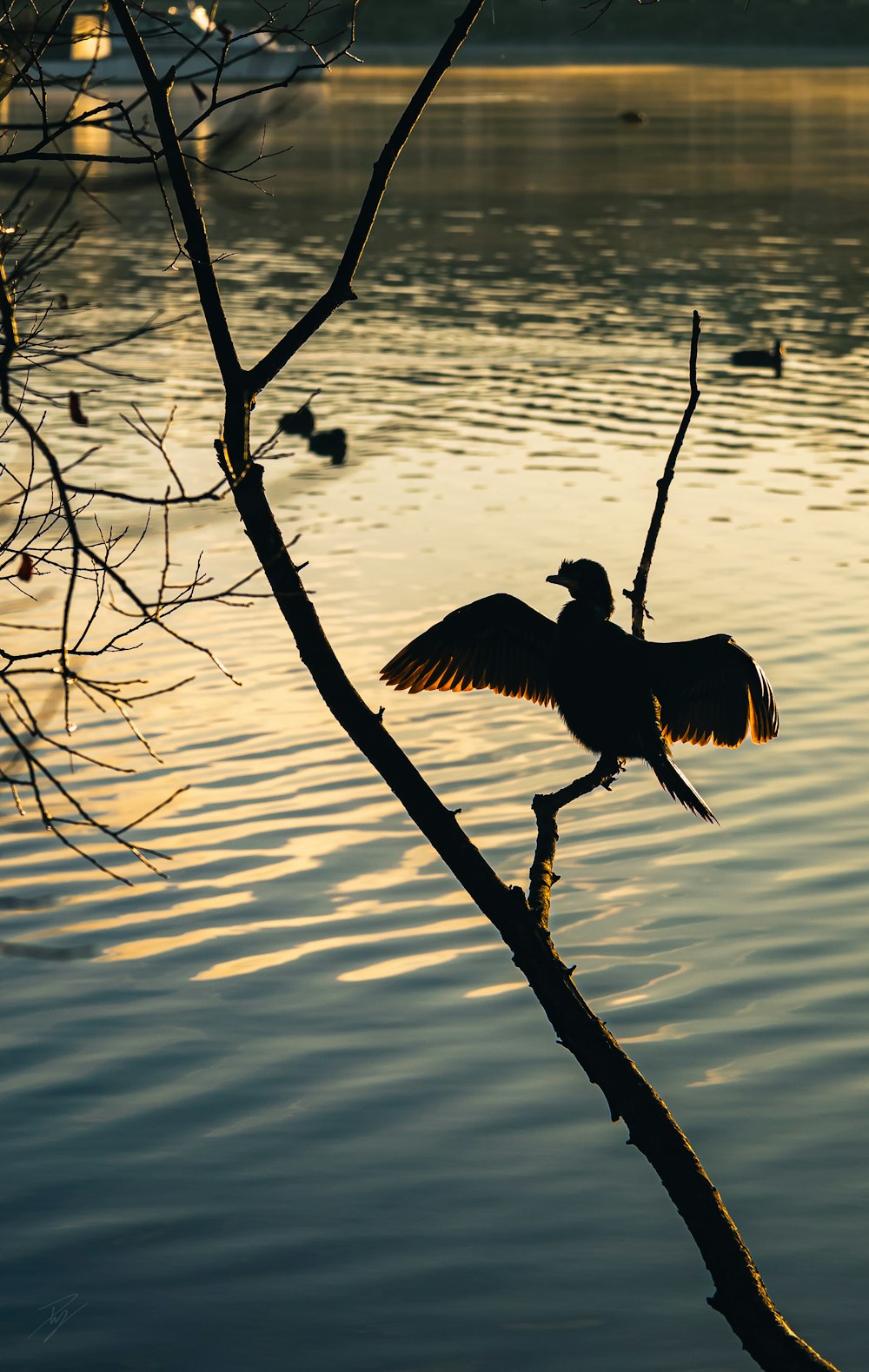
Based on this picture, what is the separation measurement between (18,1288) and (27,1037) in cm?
181

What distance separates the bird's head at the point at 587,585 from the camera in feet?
19.1

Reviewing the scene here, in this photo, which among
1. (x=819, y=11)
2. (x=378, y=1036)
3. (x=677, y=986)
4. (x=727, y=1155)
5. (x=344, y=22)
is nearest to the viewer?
(x=344, y=22)

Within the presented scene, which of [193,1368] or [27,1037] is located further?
[27,1037]

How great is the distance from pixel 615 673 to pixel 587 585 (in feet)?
1.05

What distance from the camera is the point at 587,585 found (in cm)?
585

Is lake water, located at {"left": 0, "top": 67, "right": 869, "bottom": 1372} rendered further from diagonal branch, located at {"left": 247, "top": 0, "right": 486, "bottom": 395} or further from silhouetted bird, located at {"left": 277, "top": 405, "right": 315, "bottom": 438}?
silhouetted bird, located at {"left": 277, "top": 405, "right": 315, "bottom": 438}

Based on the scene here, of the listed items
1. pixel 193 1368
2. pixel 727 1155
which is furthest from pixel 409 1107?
pixel 193 1368

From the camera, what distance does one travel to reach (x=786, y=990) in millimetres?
8180

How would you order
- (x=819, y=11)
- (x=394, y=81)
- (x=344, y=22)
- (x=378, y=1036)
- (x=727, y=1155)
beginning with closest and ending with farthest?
(x=344, y=22)
(x=727, y=1155)
(x=378, y=1036)
(x=394, y=81)
(x=819, y=11)

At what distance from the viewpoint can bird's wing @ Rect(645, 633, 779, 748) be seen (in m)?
5.74

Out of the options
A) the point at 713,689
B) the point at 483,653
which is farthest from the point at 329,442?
the point at 713,689

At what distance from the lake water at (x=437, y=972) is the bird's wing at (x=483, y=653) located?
1.61m

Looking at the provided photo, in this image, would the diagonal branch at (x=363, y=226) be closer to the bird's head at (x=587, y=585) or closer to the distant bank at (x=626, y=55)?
the bird's head at (x=587, y=585)

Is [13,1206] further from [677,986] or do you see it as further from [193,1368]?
[677,986]
